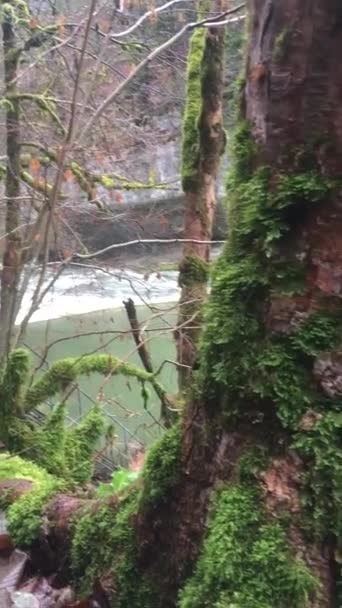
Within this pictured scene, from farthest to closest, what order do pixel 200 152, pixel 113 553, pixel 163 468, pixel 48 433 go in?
pixel 200 152
pixel 48 433
pixel 113 553
pixel 163 468

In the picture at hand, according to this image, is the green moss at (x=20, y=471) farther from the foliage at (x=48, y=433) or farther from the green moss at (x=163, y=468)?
the green moss at (x=163, y=468)

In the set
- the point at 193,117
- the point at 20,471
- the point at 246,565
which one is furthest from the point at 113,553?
the point at 193,117

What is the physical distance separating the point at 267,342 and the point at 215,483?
0.32 meters

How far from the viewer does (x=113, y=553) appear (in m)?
1.83

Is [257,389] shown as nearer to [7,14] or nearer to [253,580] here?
[253,580]

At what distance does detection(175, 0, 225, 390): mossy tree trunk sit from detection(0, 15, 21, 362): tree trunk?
182 cm

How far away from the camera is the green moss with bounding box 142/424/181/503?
66.4 inches

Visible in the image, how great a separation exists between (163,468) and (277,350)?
1.44ft

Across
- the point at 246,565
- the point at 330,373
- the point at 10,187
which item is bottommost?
the point at 246,565

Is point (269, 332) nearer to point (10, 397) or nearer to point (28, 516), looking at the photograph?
point (28, 516)

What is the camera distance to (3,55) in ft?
24.1

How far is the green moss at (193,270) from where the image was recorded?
6.06m

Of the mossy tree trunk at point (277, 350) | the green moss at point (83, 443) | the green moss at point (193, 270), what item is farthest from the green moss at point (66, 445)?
the green moss at point (193, 270)

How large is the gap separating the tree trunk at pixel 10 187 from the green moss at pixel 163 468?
545cm
